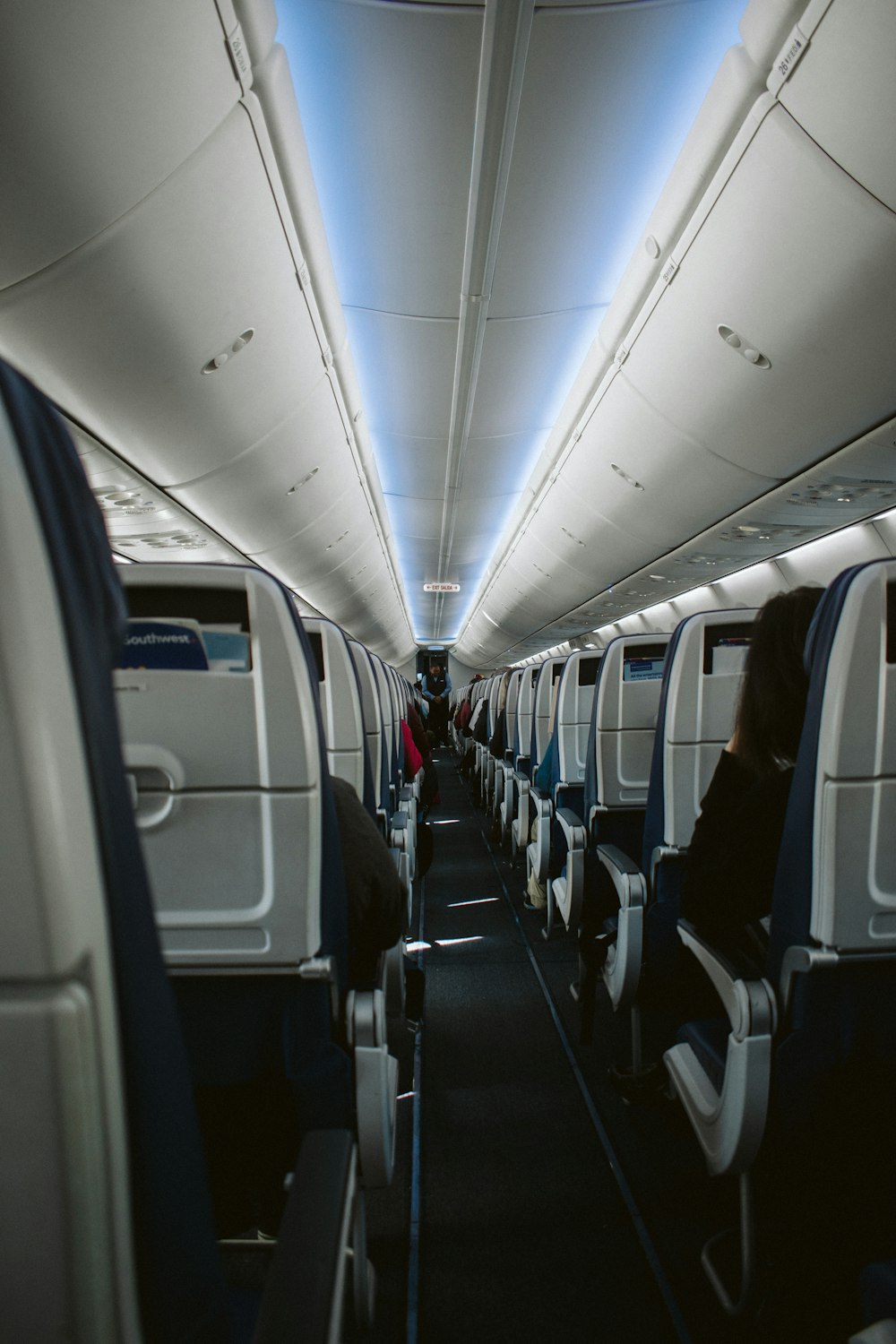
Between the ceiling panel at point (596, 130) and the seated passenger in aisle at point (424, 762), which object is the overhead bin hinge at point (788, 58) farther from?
the seated passenger in aisle at point (424, 762)

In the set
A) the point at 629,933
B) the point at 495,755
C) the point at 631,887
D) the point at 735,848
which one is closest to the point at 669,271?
the point at 735,848

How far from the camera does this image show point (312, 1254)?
2.72 ft

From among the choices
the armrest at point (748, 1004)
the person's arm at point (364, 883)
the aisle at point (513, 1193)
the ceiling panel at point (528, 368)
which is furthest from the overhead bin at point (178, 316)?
the aisle at point (513, 1193)

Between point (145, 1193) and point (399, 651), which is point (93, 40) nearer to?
point (145, 1193)

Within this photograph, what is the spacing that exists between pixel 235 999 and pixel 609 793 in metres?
2.17

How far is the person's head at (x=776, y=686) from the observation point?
196 centimetres

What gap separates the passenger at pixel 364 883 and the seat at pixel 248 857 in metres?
0.16

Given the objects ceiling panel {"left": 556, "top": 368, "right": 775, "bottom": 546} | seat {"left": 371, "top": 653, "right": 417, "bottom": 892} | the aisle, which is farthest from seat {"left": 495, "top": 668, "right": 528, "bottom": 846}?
the aisle

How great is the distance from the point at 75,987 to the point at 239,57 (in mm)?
2437

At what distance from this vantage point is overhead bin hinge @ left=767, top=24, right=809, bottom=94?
1.85 m

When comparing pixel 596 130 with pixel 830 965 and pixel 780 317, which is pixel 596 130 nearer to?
pixel 780 317

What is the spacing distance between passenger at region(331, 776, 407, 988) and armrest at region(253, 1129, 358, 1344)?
0.72m

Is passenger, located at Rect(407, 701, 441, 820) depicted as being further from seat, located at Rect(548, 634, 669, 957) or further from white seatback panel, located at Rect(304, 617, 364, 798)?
white seatback panel, located at Rect(304, 617, 364, 798)

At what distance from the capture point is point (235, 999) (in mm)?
1545
